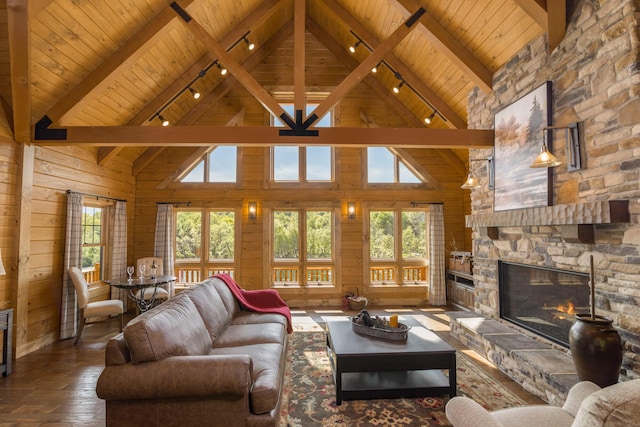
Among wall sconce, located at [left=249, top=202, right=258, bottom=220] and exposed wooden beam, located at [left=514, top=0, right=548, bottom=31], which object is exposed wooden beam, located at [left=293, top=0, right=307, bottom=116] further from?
wall sconce, located at [left=249, top=202, right=258, bottom=220]

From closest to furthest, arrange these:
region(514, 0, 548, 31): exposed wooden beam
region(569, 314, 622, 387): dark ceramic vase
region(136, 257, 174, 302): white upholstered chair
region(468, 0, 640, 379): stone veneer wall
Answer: region(569, 314, 622, 387): dark ceramic vase
region(468, 0, 640, 379): stone veneer wall
region(514, 0, 548, 31): exposed wooden beam
region(136, 257, 174, 302): white upholstered chair

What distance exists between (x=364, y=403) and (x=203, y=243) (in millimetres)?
5015

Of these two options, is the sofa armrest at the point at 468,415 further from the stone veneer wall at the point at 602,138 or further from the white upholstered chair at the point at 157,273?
the white upholstered chair at the point at 157,273

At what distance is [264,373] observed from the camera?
2371mm

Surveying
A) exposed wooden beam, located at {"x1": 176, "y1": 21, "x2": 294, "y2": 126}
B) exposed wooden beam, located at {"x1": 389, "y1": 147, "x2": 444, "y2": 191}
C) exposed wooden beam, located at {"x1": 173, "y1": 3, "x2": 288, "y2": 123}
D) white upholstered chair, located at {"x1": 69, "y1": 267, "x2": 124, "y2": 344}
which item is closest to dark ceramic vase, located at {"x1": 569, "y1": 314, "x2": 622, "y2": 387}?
exposed wooden beam, located at {"x1": 173, "y1": 3, "x2": 288, "y2": 123}

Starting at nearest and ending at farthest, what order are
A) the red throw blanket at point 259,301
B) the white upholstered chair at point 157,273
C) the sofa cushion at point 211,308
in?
the sofa cushion at point 211,308, the red throw blanket at point 259,301, the white upholstered chair at point 157,273

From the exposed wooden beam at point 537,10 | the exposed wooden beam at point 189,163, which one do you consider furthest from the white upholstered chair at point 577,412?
the exposed wooden beam at point 189,163

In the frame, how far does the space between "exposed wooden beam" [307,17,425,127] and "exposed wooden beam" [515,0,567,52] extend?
3.33 m

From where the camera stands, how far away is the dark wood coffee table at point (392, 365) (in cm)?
282

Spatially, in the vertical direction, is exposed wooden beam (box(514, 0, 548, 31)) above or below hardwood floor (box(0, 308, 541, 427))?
above

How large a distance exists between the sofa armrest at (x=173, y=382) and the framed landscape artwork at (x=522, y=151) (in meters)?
3.24

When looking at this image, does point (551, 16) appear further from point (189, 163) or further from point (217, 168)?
point (189, 163)

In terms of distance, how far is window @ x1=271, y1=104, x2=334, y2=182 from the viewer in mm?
7059

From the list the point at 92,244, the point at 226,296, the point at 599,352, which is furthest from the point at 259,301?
the point at 92,244
